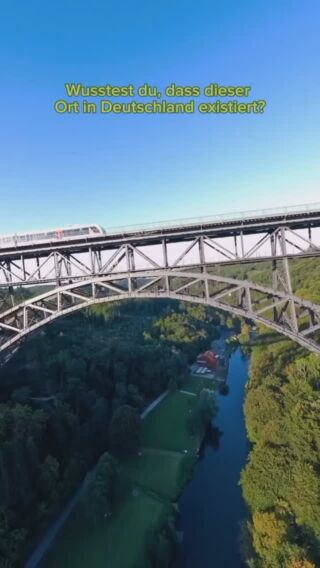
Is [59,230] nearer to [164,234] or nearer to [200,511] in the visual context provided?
[164,234]

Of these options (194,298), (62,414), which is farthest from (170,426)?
(194,298)

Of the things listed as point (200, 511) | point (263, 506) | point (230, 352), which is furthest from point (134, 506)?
point (230, 352)

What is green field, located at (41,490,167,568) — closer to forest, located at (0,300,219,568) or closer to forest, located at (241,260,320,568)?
forest, located at (0,300,219,568)

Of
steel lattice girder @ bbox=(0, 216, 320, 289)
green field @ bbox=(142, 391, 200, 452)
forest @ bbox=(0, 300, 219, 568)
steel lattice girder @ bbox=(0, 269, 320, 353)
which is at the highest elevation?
steel lattice girder @ bbox=(0, 216, 320, 289)

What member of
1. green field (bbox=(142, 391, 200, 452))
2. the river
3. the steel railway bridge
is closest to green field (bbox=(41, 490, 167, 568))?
the river

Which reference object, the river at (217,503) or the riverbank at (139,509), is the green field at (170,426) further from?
the river at (217,503)

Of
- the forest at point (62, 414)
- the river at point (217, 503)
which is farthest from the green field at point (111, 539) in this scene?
the river at point (217, 503)
